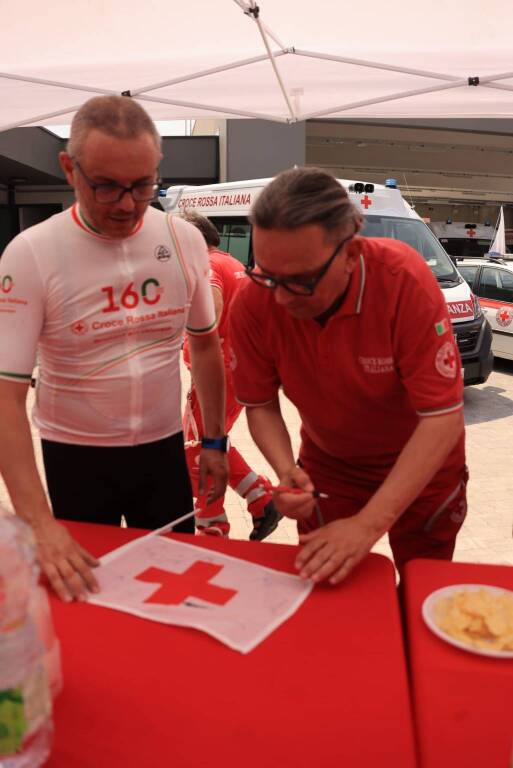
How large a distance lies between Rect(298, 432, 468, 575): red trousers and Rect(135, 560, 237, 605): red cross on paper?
51 cm

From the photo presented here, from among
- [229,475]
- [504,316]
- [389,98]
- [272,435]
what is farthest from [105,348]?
[504,316]

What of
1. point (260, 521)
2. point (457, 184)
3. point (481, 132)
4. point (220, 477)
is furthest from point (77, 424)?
point (457, 184)

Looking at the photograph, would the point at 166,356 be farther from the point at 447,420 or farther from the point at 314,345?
the point at 447,420

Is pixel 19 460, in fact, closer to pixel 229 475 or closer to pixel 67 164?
pixel 67 164

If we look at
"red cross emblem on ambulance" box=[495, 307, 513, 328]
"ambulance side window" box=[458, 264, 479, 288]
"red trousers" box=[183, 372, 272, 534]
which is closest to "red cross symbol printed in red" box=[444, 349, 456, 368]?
"red trousers" box=[183, 372, 272, 534]

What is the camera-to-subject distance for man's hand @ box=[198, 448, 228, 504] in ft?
6.09

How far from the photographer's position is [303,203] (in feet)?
3.82

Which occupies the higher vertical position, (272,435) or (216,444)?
(272,435)

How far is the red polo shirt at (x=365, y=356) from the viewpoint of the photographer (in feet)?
4.38

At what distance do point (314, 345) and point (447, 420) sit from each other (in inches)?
13.3

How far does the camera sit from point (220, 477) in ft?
6.13

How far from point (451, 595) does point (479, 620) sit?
113 mm

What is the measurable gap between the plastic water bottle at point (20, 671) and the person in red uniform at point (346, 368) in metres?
0.57

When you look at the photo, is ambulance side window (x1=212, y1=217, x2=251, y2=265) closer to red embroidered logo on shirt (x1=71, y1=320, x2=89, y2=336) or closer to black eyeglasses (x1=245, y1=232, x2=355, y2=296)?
red embroidered logo on shirt (x1=71, y1=320, x2=89, y2=336)
